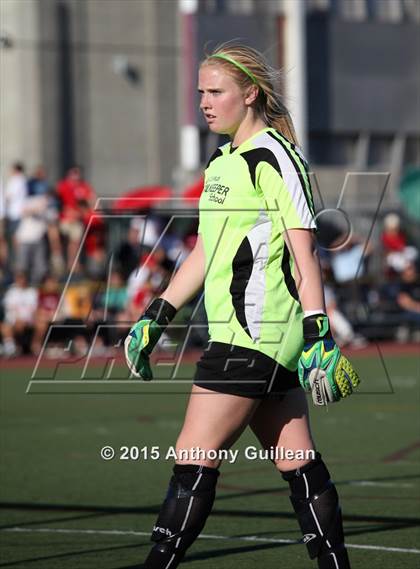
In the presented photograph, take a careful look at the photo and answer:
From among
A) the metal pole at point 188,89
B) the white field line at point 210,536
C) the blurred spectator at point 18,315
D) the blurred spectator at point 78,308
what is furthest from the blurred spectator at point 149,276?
the white field line at point 210,536

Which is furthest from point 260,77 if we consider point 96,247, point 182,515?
point 96,247

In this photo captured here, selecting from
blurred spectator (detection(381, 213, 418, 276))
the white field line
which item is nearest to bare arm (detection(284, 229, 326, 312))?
the white field line

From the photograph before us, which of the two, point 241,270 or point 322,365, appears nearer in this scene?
point 322,365

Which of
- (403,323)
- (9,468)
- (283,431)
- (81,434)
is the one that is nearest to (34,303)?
(403,323)

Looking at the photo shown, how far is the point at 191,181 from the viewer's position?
30.1m

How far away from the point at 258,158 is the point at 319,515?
1.31 metres

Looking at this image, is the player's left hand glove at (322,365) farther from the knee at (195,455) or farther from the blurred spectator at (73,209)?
the blurred spectator at (73,209)

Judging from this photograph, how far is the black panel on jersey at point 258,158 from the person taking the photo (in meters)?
4.91

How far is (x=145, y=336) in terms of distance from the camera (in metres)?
5.21

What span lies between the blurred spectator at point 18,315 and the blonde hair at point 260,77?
15.3 meters

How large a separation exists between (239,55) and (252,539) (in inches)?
116

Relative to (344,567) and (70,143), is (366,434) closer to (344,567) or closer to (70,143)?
(344,567)

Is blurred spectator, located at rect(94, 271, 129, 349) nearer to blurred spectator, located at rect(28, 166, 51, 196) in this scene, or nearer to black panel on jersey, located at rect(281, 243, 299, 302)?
blurred spectator, located at rect(28, 166, 51, 196)

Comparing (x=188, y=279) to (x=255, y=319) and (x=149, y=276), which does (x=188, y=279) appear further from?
(x=149, y=276)
